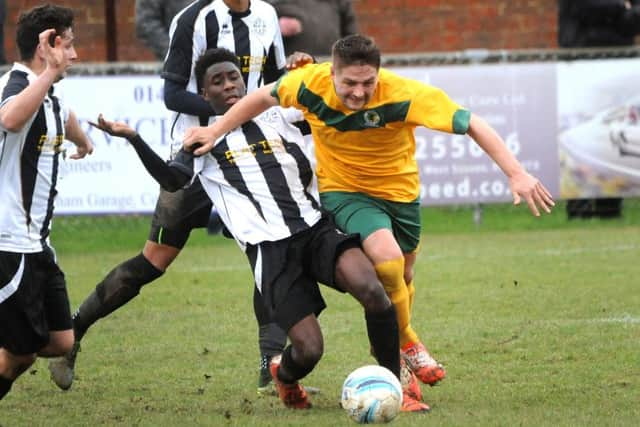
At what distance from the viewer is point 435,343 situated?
7.73m

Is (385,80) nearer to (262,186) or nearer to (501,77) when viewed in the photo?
(262,186)

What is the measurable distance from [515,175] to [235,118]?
4.10 ft

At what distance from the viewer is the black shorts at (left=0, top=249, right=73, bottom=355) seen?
5859mm

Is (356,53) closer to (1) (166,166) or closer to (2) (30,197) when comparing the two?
(1) (166,166)

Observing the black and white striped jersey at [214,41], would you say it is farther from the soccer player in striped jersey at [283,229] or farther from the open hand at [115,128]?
the open hand at [115,128]

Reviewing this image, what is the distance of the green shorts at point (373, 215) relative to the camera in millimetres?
6316

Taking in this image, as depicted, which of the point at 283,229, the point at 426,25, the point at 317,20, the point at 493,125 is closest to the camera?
the point at 283,229

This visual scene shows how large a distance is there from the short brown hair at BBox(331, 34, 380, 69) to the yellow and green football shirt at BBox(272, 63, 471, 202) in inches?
6.3

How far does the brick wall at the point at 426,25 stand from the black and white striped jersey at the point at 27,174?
9.70m

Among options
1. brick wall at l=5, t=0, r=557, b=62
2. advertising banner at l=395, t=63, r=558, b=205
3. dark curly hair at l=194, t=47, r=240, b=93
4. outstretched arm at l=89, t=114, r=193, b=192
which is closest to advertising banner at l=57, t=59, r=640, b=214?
advertising banner at l=395, t=63, r=558, b=205

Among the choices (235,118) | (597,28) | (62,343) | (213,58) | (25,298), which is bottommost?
(62,343)

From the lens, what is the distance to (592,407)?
19.8 feet

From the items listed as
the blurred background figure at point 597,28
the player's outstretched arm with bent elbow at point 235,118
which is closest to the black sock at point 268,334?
the player's outstretched arm with bent elbow at point 235,118

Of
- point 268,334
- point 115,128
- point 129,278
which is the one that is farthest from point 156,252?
point 115,128
